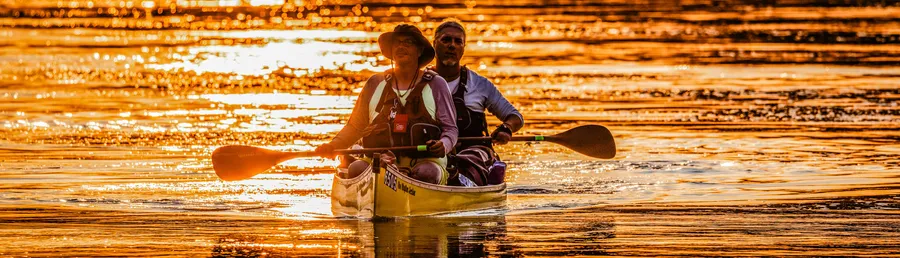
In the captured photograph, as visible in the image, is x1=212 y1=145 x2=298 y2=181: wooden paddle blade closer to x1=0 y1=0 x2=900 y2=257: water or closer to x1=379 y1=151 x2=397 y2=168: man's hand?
x1=0 y1=0 x2=900 y2=257: water

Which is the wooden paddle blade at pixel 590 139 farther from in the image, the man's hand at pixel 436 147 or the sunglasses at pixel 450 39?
the man's hand at pixel 436 147

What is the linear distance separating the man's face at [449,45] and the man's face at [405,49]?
34.6 inches

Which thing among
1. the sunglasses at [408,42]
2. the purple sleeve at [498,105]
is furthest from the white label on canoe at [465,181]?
the sunglasses at [408,42]

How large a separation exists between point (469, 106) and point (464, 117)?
0.52 feet

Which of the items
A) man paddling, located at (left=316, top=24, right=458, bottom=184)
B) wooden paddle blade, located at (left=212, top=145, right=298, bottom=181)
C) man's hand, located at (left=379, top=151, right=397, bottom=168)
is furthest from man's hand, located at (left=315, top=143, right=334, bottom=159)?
wooden paddle blade, located at (left=212, top=145, right=298, bottom=181)

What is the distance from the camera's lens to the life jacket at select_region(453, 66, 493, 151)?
16.0 metres

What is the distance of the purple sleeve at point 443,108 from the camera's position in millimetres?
15125

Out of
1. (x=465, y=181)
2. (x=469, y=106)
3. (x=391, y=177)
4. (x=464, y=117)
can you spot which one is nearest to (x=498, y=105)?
(x=469, y=106)

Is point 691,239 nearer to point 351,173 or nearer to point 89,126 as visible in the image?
point 351,173

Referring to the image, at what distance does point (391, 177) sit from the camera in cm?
1487

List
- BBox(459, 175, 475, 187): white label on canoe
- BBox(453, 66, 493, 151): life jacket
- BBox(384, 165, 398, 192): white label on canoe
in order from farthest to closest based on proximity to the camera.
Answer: BBox(453, 66, 493, 151): life jacket < BBox(459, 175, 475, 187): white label on canoe < BBox(384, 165, 398, 192): white label on canoe

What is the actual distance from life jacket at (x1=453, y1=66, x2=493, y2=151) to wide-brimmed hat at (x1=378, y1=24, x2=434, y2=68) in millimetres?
884

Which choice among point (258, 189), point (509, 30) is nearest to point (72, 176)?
point (258, 189)

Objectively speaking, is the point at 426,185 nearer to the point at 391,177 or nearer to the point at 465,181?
the point at 391,177
